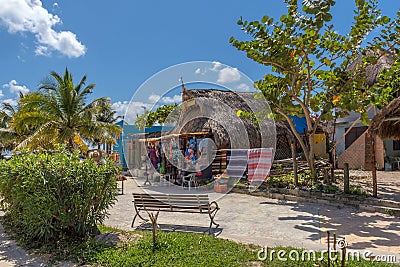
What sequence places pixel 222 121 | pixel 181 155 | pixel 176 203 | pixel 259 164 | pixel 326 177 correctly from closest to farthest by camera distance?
pixel 176 203
pixel 326 177
pixel 259 164
pixel 181 155
pixel 222 121

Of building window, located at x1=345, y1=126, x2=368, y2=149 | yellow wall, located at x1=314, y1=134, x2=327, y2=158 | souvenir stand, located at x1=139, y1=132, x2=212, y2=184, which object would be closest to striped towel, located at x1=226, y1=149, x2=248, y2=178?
souvenir stand, located at x1=139, y1=132, x2=212, y2=184

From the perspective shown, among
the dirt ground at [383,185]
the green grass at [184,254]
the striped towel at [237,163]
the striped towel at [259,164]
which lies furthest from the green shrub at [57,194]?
the striped towel at [237,163]

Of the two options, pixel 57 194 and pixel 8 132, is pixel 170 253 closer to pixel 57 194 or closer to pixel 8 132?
pixel 57 194

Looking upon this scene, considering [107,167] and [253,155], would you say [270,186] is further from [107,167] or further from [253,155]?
[107,167]

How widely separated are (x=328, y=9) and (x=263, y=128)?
353 inches

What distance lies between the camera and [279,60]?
28.2 ft

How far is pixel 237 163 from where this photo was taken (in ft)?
40.8

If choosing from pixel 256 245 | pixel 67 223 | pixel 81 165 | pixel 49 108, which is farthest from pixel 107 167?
pixel 49 108

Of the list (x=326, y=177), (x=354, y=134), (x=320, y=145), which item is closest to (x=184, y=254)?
(x=326, y=177)

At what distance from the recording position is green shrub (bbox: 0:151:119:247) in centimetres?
482

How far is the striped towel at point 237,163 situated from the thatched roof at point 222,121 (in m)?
0.74

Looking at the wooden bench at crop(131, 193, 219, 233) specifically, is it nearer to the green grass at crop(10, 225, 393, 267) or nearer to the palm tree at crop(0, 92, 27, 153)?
the green grass at crop(10, 225, 393, 267)

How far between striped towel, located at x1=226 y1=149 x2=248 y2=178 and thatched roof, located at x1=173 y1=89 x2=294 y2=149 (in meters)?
0.74

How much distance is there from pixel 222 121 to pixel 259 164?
12.1ft
